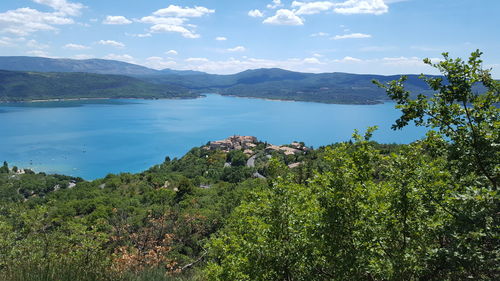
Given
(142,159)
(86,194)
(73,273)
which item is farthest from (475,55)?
(142,159)

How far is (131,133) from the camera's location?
4272 inches

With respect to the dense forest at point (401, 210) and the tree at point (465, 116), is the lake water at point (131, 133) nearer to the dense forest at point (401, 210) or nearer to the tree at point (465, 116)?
the dense forest at point (401, 210)

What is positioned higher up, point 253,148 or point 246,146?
point 246,146

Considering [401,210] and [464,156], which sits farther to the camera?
[401,210]

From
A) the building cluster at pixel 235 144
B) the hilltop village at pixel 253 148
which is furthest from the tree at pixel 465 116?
the building cluster at pixel 235 144

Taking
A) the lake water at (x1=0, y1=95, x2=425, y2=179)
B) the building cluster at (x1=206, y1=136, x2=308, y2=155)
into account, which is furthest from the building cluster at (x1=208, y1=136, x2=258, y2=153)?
the lake water at (x1=0, y1=95, x2=425, y2=179)

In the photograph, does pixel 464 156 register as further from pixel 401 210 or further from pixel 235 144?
pixel 235 144

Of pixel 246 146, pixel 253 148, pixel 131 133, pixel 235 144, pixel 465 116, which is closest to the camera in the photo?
pixel 465 116

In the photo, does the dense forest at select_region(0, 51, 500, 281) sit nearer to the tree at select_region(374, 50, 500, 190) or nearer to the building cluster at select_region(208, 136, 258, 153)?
the tree at select_region(374, 50, 500, 190)

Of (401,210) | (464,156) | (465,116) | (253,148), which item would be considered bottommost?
(253,148)

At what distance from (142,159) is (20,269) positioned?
77.3 m

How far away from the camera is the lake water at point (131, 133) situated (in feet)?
252

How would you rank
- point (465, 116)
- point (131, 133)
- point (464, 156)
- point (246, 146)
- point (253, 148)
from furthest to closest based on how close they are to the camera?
1. point (131, 133)
2. point (246, 146)
3. point (253, 148)
4. point (465, 116)
5. point (464, 156)

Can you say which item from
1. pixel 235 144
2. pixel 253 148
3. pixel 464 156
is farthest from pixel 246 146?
pixel 464 156
